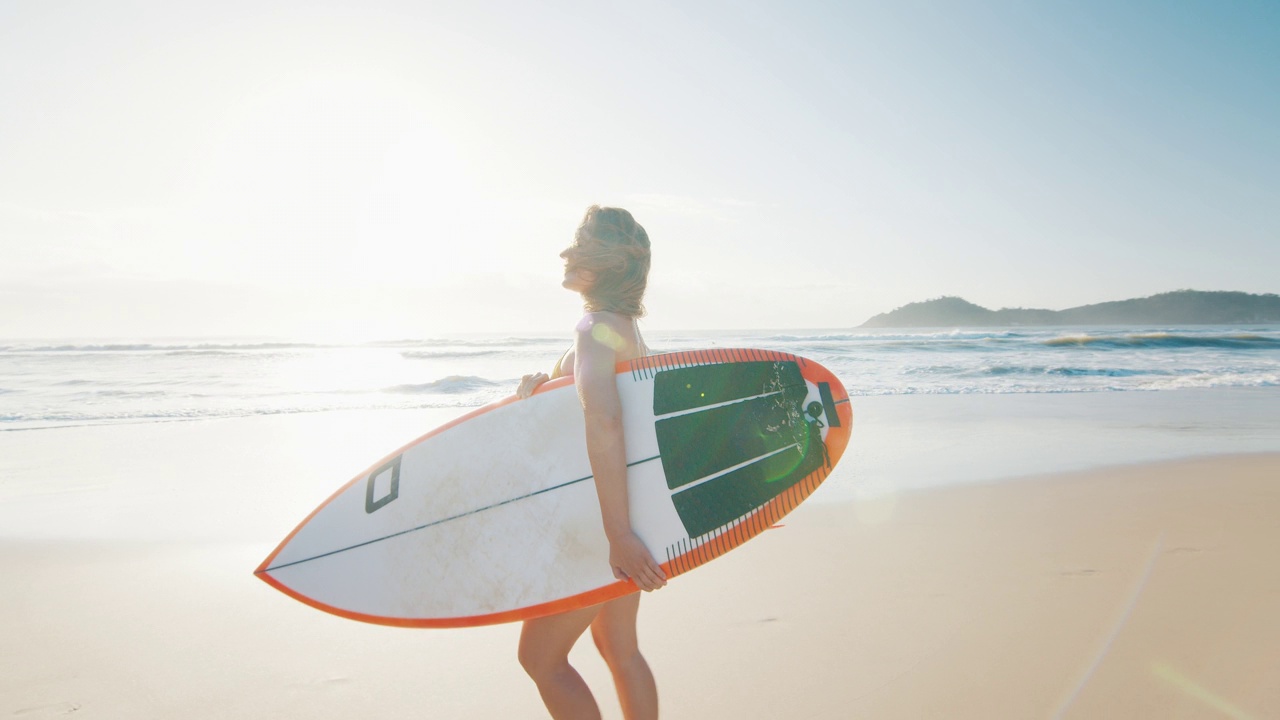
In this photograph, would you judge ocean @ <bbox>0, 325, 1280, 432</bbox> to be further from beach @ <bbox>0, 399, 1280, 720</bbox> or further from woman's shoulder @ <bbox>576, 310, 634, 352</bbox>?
woman's shoulder @ <bbox>576, 310, 634, 352</bbox>

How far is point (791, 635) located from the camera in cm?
293

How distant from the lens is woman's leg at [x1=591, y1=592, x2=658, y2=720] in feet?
5.66

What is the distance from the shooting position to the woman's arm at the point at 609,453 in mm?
1516

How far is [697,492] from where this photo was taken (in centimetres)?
176

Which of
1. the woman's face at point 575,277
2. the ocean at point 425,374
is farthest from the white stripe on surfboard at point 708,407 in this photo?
the ocean at point 425,374

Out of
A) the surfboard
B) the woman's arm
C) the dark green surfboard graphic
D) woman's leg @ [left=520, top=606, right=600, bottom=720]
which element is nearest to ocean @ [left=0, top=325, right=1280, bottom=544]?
→ the surfboard

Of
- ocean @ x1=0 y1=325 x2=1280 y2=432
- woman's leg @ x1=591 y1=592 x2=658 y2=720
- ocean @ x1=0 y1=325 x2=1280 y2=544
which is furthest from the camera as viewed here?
ocean @ x1=0 y1=325 x2=1280 y2=432

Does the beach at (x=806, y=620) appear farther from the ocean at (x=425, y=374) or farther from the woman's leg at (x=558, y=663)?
the ocean at (x=425, y=374)

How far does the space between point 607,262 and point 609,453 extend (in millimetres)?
484

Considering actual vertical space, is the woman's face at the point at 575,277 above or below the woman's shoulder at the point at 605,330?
above

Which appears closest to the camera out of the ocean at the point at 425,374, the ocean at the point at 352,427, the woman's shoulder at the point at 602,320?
the woman's shoulder at the point at 602,320

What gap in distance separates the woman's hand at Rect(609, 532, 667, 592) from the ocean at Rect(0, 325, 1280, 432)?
10.3 metres

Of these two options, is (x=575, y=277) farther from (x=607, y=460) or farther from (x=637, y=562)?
(x=637, y=562)

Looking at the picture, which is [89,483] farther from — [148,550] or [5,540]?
[148,550]
